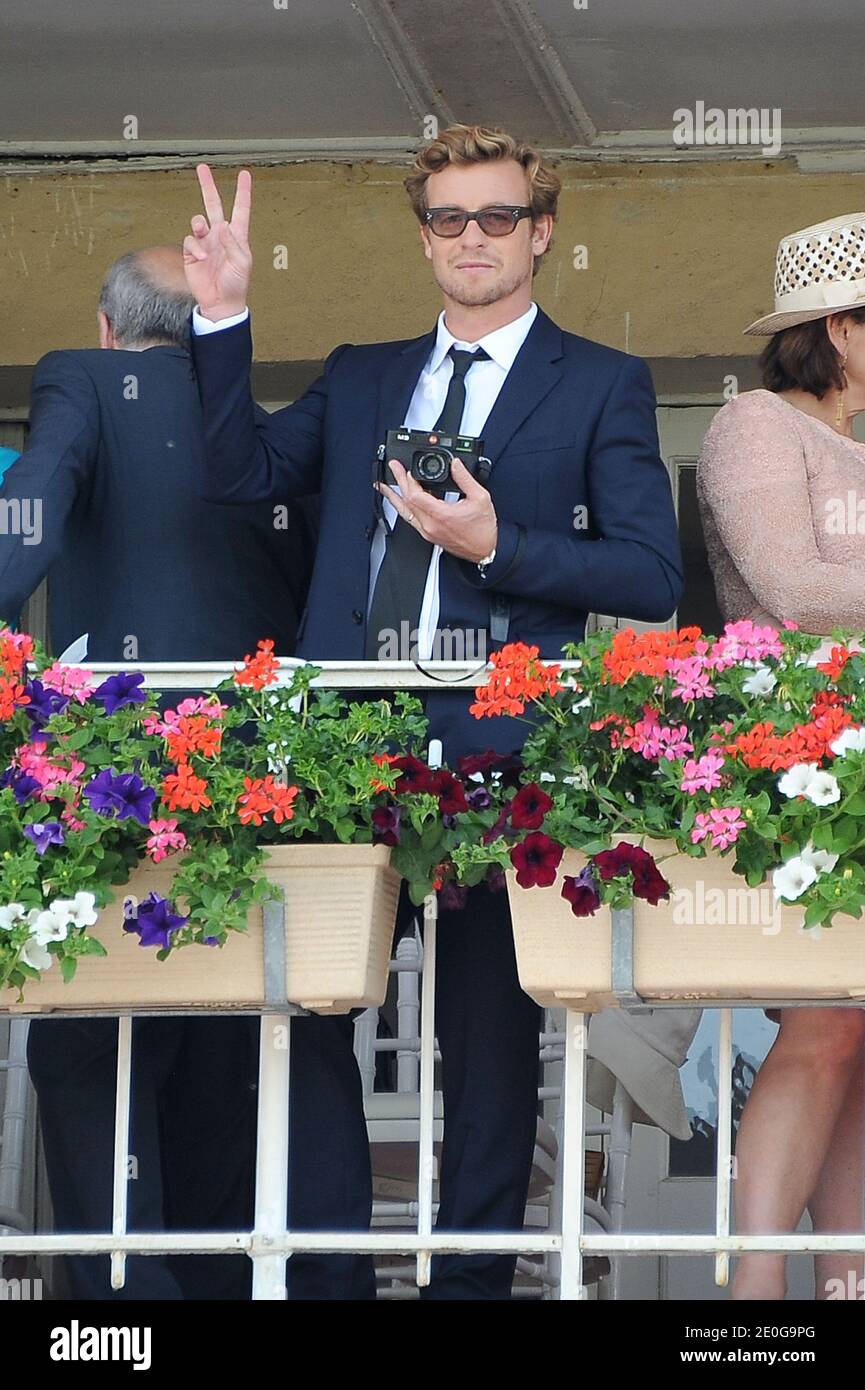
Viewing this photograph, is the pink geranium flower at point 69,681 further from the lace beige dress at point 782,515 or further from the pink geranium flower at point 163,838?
the lace beige dress at point 782,515

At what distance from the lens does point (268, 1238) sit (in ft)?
10.8

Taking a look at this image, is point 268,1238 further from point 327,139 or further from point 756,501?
point 327,139

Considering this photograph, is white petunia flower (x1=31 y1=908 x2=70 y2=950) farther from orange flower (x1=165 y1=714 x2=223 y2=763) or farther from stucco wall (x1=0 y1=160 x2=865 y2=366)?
stucco wall (x1=0 y1=160 x2=865 y2=366)

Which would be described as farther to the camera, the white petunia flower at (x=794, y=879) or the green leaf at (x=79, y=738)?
the green leaf at (x=79, y=738)

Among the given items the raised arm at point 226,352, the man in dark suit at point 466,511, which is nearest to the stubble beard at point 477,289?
the man in dark suit at point 466,511

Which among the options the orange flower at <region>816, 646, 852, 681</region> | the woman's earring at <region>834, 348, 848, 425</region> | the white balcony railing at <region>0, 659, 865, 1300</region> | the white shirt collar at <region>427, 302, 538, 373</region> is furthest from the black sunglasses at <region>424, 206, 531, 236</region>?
the orange flower at <region>816, 646, 852, 681</region>

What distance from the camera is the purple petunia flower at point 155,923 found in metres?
3.15

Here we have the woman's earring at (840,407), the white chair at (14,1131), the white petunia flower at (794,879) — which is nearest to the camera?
the white petunia flower at (794,879)

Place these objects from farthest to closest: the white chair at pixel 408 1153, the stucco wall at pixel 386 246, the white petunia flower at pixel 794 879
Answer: the stucco wall at pixel 386 246 → the white chair at pixel 408 1153 → the white petunia flower at pixel 794 879

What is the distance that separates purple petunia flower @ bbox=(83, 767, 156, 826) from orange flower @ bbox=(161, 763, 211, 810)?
0.10 ft

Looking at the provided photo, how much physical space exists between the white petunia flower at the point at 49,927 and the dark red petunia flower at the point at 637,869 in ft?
2.36

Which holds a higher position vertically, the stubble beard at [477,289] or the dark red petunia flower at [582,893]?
the stubble beard at [477,289]
